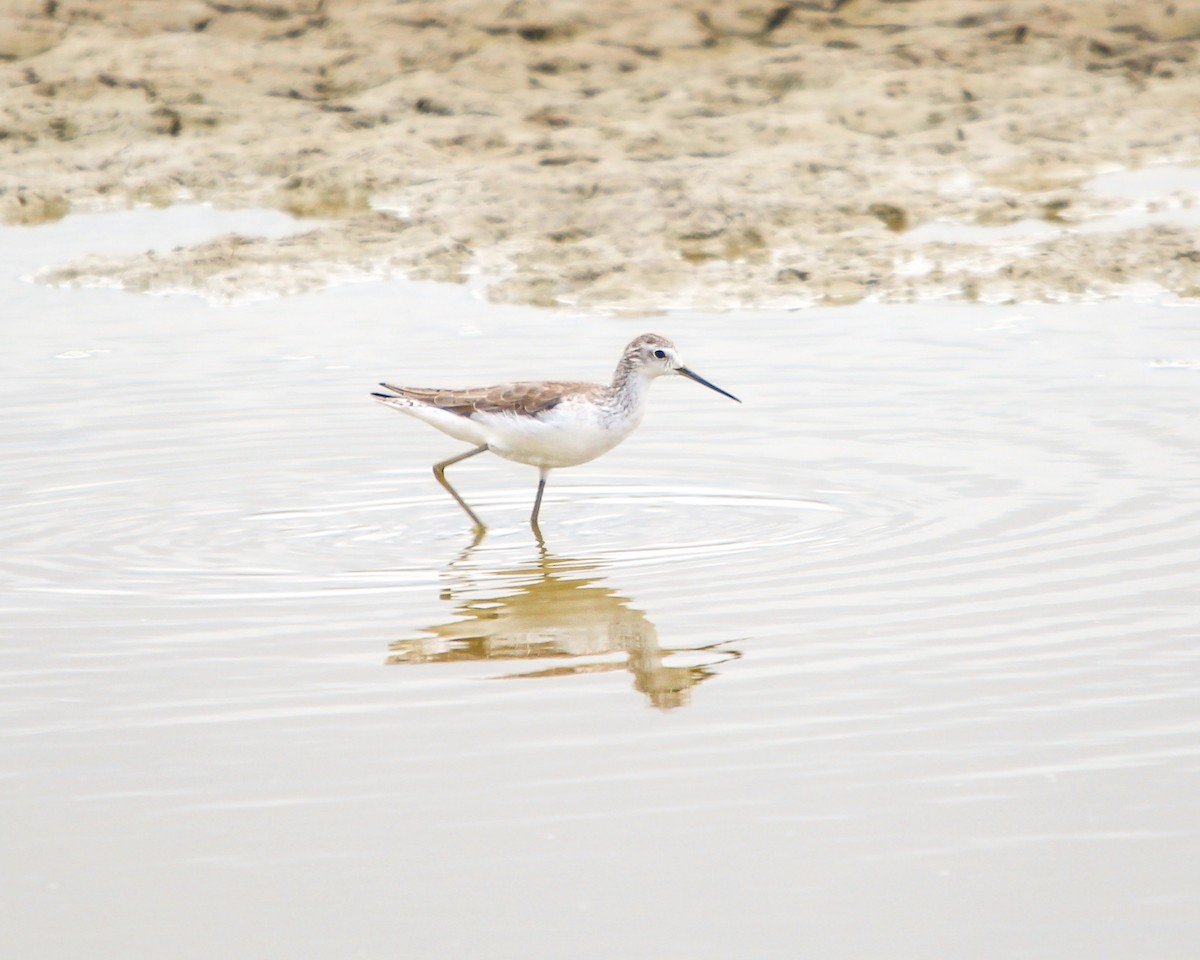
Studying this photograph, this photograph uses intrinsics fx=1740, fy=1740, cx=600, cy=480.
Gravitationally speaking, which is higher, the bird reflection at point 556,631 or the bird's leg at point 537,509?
the bird reflection at point 556,631

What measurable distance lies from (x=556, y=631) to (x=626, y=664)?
0.62 m

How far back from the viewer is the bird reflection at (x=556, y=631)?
6.16m

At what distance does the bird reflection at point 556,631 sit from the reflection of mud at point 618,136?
575 cm

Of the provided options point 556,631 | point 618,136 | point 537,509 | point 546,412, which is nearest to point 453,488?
point 537,509

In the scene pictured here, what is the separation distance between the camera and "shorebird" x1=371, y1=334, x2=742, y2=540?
8750 mm

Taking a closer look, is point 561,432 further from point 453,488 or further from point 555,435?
point 453,488

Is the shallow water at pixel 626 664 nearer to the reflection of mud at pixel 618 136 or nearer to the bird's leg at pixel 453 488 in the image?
the bird's leg at pixel 453 488

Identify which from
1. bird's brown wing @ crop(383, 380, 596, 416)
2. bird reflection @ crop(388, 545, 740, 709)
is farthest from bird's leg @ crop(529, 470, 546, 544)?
bird reflection @ crop(388, 545, 740, 709)

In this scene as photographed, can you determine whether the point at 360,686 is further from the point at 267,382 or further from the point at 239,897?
the point at 267,382

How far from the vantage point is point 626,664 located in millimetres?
6238

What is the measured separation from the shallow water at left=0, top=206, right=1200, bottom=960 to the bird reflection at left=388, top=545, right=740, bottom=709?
0.08 feet

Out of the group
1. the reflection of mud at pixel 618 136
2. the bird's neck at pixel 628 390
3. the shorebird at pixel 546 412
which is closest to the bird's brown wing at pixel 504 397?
the shorebird at pixel 546 412

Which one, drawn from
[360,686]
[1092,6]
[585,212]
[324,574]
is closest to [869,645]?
[360,686]

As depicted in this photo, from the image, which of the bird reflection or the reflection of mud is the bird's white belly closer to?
the bird reflection
